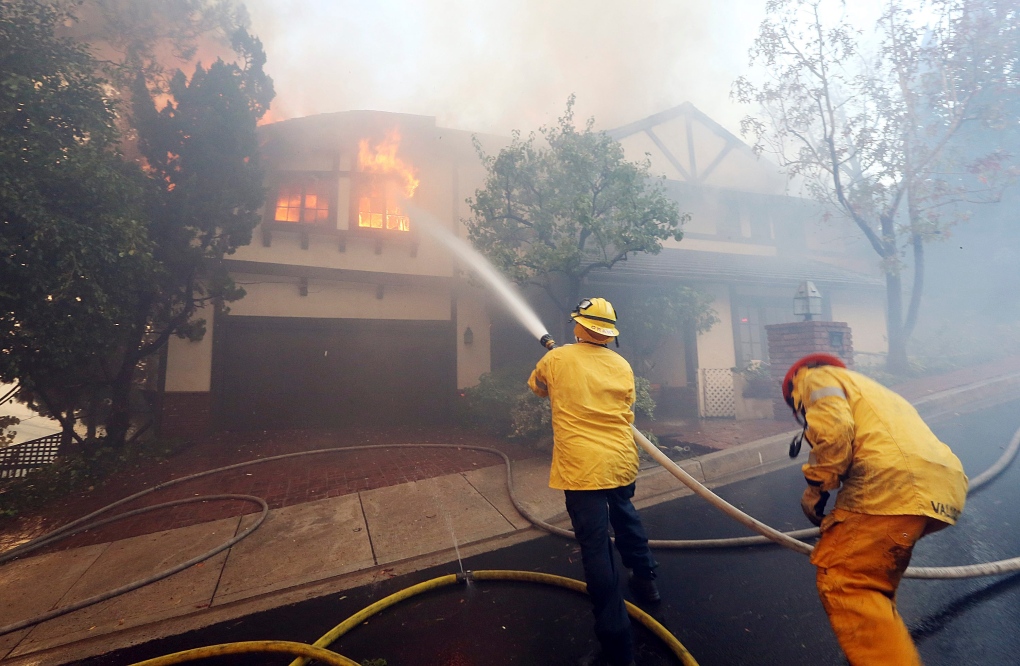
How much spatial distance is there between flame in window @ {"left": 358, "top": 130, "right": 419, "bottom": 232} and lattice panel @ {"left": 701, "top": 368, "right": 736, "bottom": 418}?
25.4 ft

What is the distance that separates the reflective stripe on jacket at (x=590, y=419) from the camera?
2.49m

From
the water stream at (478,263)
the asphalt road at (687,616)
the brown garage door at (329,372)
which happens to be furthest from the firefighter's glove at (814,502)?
the brown garage door at (329,372)

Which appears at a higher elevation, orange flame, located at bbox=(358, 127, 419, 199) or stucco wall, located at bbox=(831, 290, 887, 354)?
orange flame, located at bbox=(358, 127, 419, 199)

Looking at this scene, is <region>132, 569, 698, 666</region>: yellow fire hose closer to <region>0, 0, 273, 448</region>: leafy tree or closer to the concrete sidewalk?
the concrete sidewalk

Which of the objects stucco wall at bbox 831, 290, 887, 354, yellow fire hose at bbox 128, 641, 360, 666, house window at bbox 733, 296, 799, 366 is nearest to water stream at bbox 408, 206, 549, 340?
house window at bbox 733, 296, 799, 366

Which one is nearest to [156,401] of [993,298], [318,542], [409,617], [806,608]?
[318,542]

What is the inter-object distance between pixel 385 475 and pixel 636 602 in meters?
3.82

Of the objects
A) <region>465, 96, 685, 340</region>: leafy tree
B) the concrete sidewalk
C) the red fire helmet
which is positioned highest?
<region>465, 96, 685, 340</region>: leafy tree

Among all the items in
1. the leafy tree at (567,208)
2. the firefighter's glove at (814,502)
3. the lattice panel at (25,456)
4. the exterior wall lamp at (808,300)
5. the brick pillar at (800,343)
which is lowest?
the lattice panel at (25,456)

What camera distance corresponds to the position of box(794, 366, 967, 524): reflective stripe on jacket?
182 centimetres

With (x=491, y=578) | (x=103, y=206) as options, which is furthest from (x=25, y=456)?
(x=491, y=578)

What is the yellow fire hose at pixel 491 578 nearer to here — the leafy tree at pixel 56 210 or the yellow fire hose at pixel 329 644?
the yellow fire hose at pixel 329 644

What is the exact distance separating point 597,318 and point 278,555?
3510 mm

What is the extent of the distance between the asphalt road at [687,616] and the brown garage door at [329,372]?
22.1ft
